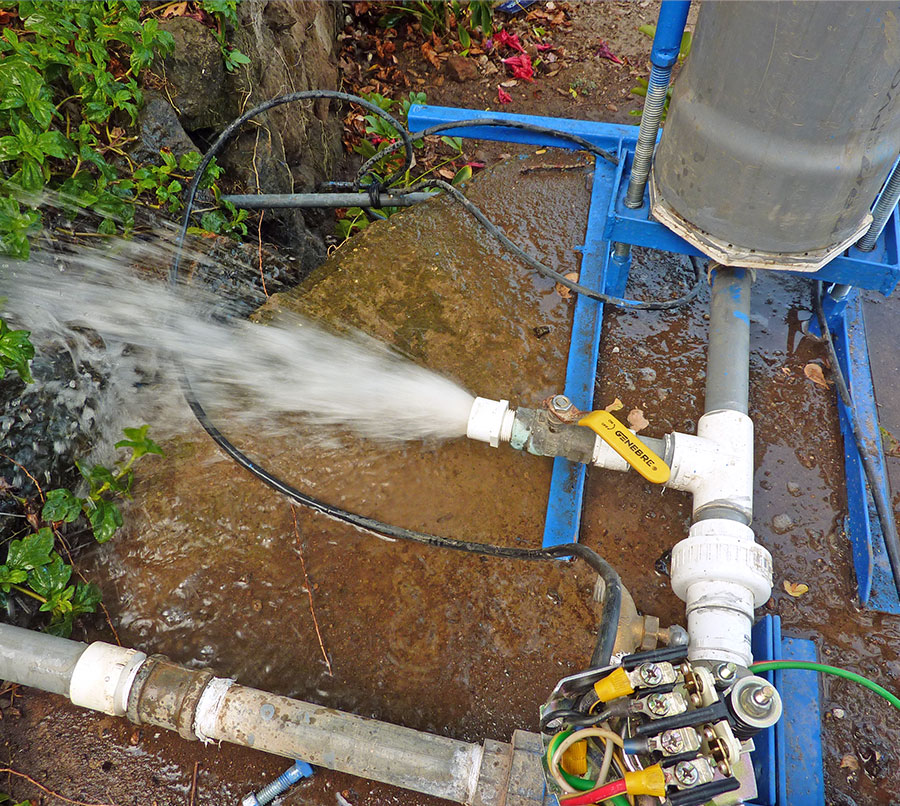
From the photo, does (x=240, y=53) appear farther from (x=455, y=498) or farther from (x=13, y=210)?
(x=455, y=498)

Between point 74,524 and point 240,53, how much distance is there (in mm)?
2257

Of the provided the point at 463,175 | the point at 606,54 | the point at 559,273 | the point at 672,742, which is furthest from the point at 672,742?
the point at 606,54

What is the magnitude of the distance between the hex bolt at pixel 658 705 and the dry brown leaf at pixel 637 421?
1280 millimetres

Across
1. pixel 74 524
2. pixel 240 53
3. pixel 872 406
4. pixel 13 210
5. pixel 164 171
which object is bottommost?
pixel 74 524

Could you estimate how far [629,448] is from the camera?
198cm

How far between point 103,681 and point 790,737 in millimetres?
2005

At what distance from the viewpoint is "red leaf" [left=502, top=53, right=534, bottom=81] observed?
4293mm

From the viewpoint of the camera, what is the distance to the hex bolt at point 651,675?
4.59ft

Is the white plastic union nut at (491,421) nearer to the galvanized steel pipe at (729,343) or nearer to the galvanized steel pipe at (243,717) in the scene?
the galvanized steel pipe at (729,343)

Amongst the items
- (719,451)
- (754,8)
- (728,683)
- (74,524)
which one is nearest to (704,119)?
(754,8)

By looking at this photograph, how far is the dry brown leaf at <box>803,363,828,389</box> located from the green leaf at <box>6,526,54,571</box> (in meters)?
2.93

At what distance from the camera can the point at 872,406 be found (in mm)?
2451

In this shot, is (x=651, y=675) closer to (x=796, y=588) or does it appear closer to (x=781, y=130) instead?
(x=796, y=588)

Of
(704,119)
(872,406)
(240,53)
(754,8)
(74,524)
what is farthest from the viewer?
(240,53)
